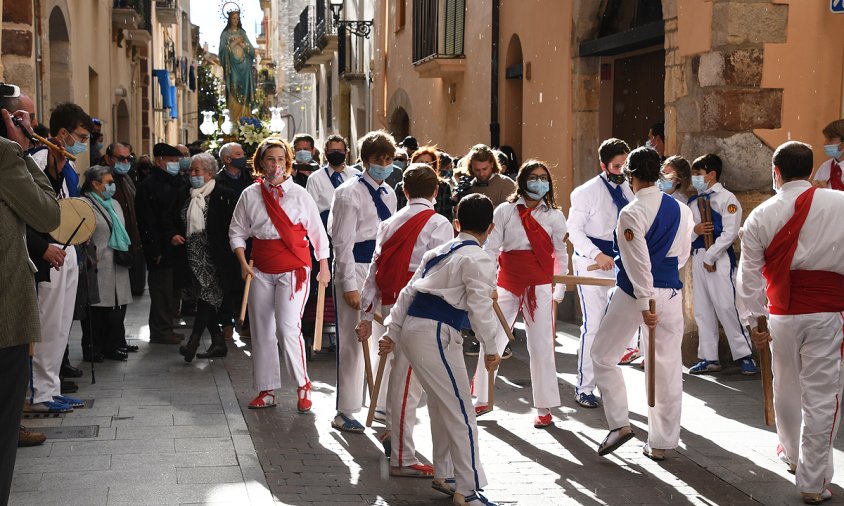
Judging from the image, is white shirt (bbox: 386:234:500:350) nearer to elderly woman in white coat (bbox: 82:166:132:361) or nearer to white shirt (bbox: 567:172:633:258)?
white shirt (bbox: 567:172:633:258)

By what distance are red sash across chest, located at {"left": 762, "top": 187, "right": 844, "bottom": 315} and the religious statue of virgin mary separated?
72.5 ft

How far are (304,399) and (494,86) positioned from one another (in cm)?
908

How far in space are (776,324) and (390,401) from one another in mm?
2017

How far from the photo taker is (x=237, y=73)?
1072 inches

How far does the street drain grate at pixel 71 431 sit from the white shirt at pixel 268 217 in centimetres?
155

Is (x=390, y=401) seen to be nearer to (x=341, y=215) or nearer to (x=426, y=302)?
(x=426, y=302)

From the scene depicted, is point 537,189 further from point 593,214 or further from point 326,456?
point 326,456

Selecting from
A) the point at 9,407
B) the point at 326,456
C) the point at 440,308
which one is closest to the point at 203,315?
the point at 326,456

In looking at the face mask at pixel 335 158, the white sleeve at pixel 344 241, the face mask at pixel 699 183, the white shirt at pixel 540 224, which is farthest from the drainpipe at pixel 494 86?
the white sleeve at pixel 344 241

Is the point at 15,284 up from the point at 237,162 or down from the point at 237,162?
down

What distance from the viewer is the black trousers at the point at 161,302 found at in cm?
1095

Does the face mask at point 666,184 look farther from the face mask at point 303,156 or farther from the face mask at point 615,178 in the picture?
the face mask at point 303,156

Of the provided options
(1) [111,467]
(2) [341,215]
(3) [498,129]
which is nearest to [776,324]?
(2) [341,215]

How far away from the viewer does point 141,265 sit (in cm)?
1146
